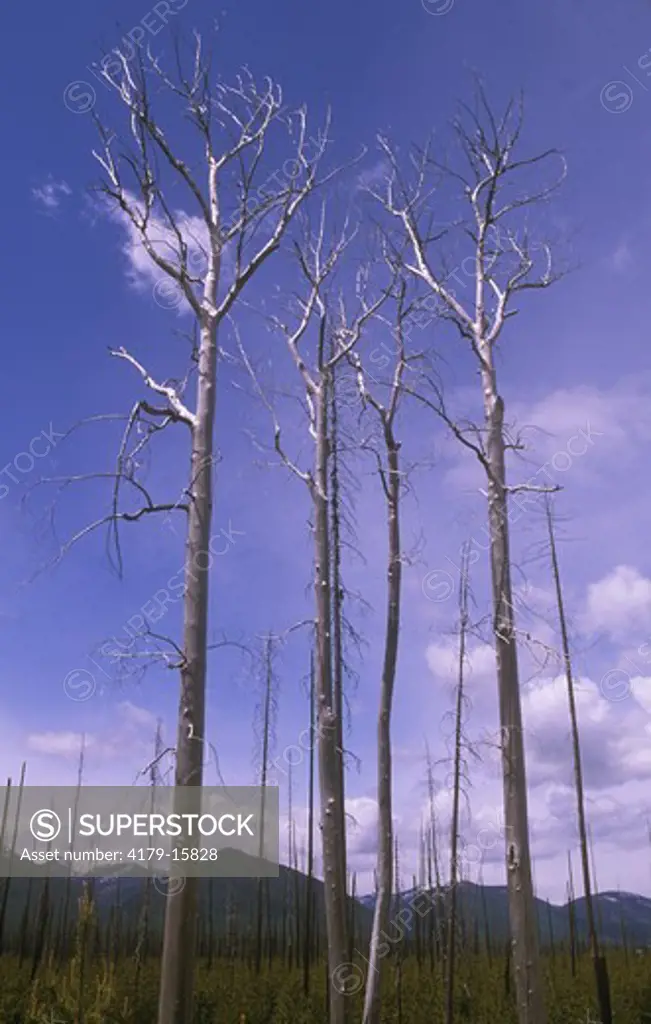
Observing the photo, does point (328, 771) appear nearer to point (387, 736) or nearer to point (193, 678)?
point (387, 736)

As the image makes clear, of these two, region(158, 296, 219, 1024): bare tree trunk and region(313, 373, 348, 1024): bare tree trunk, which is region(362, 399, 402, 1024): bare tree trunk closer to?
region(313, 373, 348, 1024): bare tree trunk

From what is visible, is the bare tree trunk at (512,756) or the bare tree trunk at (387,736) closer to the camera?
the bare tree trunk at (512,756)

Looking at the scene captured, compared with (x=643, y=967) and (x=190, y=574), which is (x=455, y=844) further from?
(x=643, y=967)

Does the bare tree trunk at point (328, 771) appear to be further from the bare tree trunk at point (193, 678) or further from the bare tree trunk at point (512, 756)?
the bare tree trunk at point (193, 678)

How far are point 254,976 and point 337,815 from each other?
12.5 m

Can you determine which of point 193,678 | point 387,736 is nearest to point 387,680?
point 387,736

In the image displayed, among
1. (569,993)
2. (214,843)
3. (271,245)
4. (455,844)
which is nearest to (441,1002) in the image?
(569,993)

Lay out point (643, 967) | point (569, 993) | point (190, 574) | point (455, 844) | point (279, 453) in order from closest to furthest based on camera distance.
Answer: point (190, 574), point (279, 453), point (455, 844), point (569, 993), point (643, 967)

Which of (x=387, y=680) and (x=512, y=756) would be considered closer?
(x=512, y=756)

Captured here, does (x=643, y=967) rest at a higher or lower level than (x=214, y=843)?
lower

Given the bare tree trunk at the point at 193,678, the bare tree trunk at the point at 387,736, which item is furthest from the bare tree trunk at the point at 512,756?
the bare tree trunk at the point at 193,678

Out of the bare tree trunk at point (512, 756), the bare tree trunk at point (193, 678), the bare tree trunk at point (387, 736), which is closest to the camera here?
the bare tree trunk at point (193, 678)

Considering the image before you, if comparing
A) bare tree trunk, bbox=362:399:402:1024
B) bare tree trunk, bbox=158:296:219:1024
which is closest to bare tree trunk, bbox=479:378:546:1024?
bare tree trunk, bbox=362:399:402:1024

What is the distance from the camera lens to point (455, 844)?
1191cm
